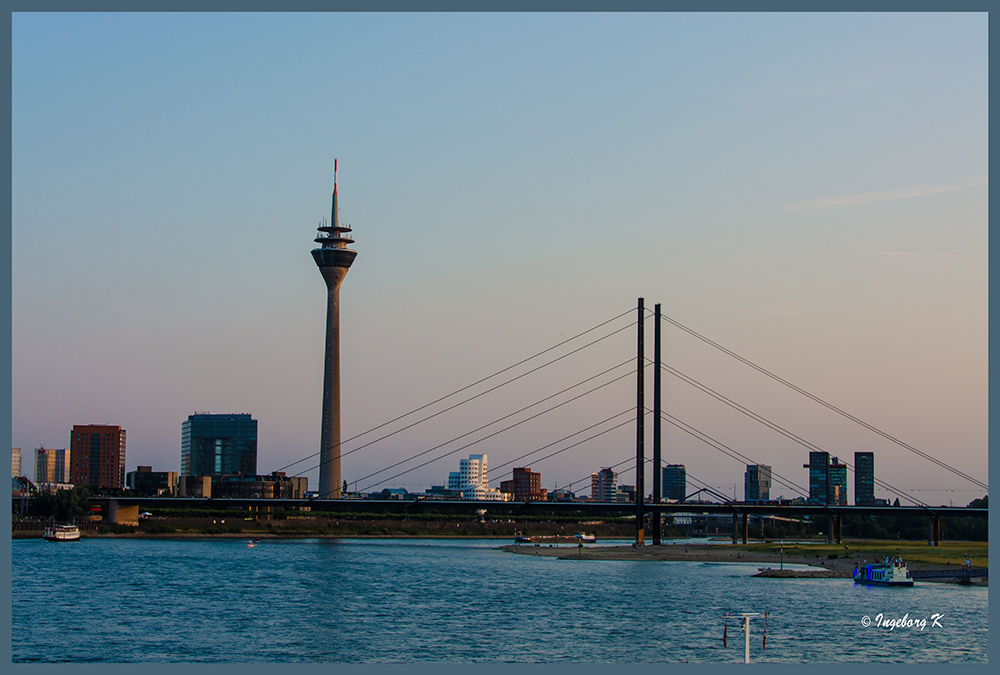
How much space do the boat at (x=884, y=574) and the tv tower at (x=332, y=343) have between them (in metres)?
86.9

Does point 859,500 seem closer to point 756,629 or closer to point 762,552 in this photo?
point 762,552

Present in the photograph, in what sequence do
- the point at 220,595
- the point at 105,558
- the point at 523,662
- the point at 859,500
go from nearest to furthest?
the point at 523,662 → the point at 220,595 → the point at 105,558 → the point at 859,500

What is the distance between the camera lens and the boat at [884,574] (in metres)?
59.4

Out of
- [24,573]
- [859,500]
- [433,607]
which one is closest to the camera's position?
[433,607]

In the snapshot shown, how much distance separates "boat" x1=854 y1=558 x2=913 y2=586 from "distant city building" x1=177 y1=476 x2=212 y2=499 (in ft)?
434

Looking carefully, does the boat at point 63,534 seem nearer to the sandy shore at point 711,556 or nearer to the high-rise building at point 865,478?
the sandy shore at point 711,556

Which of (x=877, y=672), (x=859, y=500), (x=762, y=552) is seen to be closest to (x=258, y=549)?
(x=762, y=552)

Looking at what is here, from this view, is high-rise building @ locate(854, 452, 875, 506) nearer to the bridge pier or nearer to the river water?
the bridge pier

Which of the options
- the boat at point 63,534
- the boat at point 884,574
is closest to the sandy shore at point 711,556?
the boat at point 884,574

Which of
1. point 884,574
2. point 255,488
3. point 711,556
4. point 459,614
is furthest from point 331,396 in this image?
point 459,614

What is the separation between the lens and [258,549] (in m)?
99.2

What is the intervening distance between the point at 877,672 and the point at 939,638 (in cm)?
1124

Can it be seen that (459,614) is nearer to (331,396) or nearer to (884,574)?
(884,574)

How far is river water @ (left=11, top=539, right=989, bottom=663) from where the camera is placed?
36906 mm
